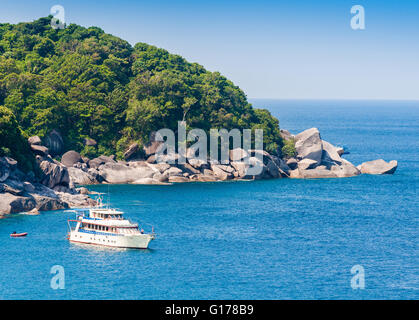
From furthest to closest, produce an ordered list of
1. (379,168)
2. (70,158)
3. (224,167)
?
(379,168)
(224,167)
(70,158)

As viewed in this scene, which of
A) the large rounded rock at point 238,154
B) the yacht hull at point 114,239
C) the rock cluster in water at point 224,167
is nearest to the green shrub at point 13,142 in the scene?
the rock cluster in water at point 224,167

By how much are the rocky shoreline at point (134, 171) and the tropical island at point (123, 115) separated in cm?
22

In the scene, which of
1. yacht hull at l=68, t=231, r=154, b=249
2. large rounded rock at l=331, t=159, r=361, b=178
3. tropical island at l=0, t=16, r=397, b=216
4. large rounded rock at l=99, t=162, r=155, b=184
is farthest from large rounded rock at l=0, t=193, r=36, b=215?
large rounded rock at l=331, t=159, r=361, b=178

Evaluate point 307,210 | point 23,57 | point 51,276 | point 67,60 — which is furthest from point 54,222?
A: point 23,57

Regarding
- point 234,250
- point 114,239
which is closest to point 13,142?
point 114,239

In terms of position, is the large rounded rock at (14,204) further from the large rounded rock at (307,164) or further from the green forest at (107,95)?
the large rounded rock at (307,164)

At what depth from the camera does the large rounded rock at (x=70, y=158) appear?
114m

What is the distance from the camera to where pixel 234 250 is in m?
73.0

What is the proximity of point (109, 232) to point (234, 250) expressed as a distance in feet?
46.5

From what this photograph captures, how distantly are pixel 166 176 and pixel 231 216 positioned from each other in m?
29.5

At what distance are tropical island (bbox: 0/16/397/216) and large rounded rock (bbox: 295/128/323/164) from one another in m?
0.20

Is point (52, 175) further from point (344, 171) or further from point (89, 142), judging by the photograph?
point (344, 171)

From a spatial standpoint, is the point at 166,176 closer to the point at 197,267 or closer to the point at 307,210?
the point at 307,210

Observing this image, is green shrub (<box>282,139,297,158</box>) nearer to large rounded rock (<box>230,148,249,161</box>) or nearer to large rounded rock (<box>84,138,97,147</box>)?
large rounded rock (<box>230,148,249,161</box>)
